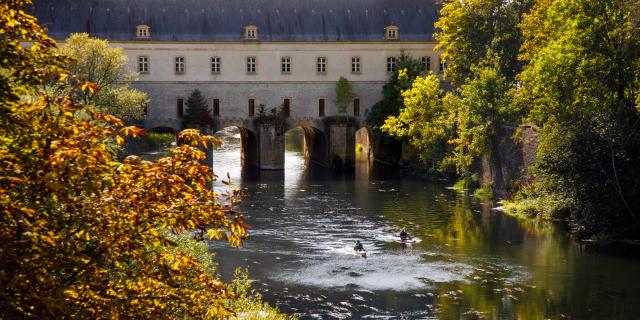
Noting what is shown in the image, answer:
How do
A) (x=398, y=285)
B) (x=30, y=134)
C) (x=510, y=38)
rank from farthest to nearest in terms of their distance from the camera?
1. (x=510, y=38)
2. (x=398, y=285)
3. (x=30, y=134)

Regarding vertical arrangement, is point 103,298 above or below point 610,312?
above

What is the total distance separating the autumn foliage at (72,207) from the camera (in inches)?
330

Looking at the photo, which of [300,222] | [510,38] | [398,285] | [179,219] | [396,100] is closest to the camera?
[179,219]

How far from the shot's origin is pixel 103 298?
30.6ft

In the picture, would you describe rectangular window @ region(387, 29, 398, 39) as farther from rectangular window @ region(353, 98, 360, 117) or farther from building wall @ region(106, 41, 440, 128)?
rectangular window @ region(353, 98, 360, 117)

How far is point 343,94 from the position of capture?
216 ft

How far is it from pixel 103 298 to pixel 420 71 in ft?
185

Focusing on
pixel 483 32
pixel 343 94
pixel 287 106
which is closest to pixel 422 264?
pixel 483 32

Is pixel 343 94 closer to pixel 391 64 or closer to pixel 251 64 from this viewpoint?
pixel 391 64

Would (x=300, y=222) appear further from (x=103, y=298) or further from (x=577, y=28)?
(x=103, y=298)

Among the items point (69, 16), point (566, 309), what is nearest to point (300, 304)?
point (566, 309)

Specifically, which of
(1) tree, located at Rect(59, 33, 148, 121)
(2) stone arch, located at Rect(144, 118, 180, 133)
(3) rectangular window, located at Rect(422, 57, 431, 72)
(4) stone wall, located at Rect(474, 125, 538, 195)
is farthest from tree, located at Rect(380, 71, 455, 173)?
(2) stone arch, located at Rect(144, 118, 180, 133)

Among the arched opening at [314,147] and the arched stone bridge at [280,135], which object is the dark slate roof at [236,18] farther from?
the arched opening at [314,147]

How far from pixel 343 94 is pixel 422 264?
126 feet
